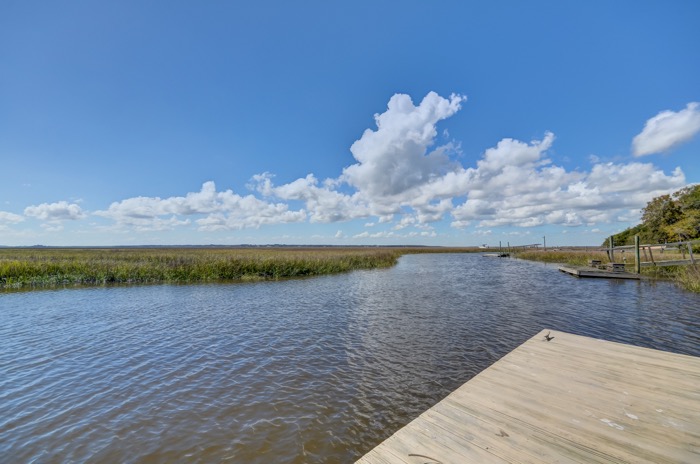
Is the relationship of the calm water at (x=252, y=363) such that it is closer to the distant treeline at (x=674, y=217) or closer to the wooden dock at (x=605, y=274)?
the wooden dock at (x=605, y=274)

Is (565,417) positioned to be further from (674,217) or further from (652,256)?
(674,217)

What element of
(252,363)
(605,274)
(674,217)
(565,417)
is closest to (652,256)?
(605,274)

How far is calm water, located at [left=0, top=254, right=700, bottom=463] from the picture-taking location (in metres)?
5.28

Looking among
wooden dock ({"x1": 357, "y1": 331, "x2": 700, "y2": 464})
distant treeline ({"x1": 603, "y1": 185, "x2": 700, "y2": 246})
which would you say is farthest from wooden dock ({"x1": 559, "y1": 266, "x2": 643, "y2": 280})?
wooden dock ({"x1": 357, "y1": 331, "x2": 700, "y2": 464})

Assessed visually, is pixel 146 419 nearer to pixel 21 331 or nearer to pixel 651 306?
pixel 21 331

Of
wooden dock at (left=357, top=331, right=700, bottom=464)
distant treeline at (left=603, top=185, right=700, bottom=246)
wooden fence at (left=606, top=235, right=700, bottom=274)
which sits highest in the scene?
distant treeline at (left=603, top=185, right=700, bottom=246)

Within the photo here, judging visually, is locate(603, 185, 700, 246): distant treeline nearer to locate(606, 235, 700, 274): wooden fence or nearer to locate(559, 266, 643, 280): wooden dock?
locate(606, 235, 700, 274): wooden fence

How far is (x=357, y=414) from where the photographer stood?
19.6 feet

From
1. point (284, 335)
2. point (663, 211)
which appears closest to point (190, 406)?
point (284, 335)

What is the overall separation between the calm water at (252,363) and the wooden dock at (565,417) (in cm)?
159

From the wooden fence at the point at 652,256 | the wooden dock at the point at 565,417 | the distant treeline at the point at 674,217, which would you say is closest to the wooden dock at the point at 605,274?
the wooden fence at the point at 652,256

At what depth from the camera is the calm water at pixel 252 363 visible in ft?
17.3

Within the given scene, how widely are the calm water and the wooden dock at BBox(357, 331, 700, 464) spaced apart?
159 cm

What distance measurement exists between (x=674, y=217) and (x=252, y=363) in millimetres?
57884
